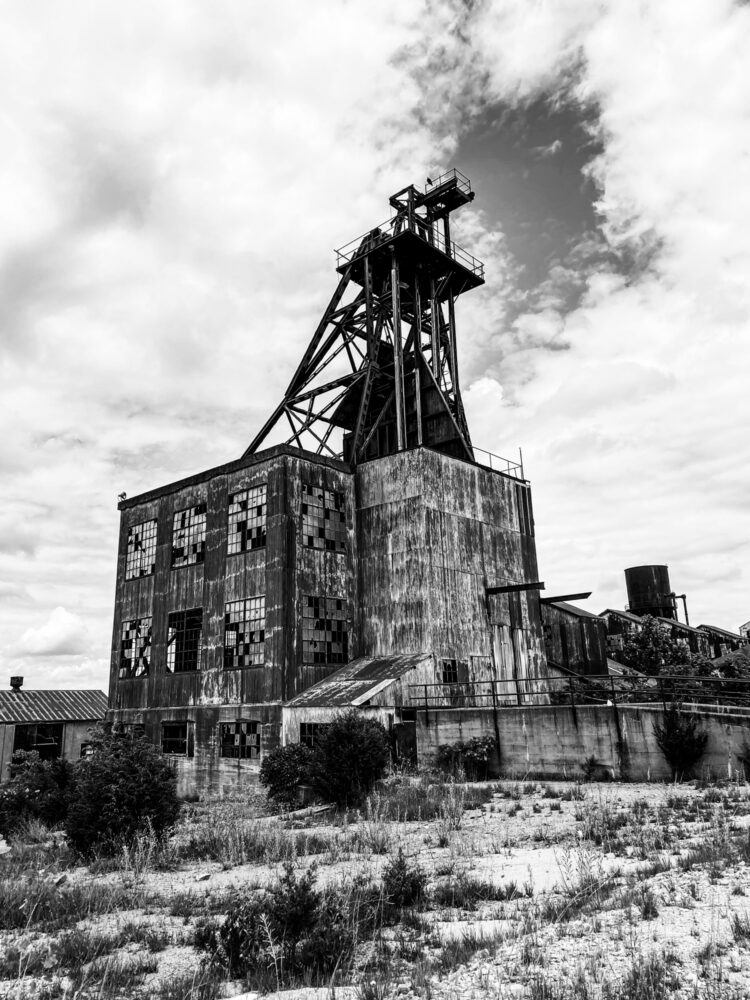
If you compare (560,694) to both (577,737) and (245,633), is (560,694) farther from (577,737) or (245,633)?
(245,633)

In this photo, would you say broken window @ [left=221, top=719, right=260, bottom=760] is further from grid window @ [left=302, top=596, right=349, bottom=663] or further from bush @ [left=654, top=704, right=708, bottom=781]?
bush @ [left=654, top=704, right=708, bottom=781]

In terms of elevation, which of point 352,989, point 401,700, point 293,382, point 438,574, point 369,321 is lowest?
point 352,989

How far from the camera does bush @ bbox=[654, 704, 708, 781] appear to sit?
59.5 ft

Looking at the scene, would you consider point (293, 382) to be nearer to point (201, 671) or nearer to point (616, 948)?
point (201, 671)

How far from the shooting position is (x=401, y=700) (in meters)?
24.1

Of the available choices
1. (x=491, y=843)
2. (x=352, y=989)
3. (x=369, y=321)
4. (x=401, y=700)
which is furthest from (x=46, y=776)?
(x=369, y=321)

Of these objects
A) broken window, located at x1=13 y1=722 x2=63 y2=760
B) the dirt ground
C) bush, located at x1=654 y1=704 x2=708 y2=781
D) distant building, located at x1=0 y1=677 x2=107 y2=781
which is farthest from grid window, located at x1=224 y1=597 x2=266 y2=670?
bush, located at x1=654 y1=704 x2=708 y2=781

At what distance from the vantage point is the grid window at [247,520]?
28.3m

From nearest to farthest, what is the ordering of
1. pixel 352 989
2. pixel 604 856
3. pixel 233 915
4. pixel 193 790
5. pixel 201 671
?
1. pixel 352 989
2. pixel 233 915
3. pixel 604 856
4. pixel 193 790
5. pixel 201 671

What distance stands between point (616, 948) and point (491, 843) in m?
5.70

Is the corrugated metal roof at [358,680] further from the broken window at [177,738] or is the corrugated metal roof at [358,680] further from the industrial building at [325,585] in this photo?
the broken window at [177,738]

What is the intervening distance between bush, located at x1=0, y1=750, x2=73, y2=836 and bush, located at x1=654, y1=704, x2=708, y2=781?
16.7 metres

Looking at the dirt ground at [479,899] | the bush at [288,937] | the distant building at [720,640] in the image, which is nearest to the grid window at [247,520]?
the dirt ground at [479,899]

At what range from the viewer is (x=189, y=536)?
31.6 m
